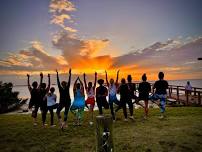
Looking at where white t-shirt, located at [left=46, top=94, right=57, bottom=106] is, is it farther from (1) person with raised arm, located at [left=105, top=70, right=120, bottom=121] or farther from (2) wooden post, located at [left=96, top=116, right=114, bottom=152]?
(2) wooden post, located at [left=96, top=116, right=114, bottom=152]

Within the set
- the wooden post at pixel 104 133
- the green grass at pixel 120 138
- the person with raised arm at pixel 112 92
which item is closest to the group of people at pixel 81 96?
the person with raised arm at pixel 112 92

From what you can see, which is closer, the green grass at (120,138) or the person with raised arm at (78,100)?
the green grass at (120,138)

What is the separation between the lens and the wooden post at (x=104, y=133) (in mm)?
4047

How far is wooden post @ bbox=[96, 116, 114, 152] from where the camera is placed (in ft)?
13.3

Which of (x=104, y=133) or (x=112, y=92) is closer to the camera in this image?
(x=104, y=133)

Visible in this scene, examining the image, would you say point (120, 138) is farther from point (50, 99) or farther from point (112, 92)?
point (50, 99)

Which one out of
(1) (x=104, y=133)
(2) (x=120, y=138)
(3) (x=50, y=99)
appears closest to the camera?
(1) (x=104, y=133)

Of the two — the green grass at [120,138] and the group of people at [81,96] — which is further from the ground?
the group of people at [81,96]

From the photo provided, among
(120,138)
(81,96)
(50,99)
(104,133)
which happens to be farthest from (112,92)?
(104,133)

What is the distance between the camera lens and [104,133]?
13.4 ft

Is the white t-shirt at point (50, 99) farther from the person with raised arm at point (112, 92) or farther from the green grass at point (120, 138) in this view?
the person with raised arm at point (112, 92)

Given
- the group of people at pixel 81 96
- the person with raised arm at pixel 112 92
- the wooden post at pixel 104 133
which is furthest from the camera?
the person with raised arm at pixel 112 92

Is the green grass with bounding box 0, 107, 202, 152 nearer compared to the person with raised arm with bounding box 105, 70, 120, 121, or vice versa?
the green grass with bounding box 0, 107, 202, 152

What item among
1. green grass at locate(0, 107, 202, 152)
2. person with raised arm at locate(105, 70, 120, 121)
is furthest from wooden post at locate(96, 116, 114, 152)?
person with raised arm at locate(105, 70, 120, 121)
